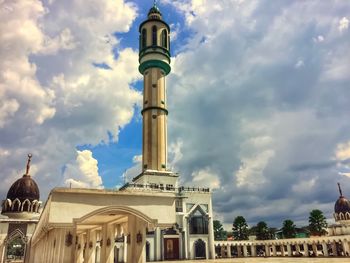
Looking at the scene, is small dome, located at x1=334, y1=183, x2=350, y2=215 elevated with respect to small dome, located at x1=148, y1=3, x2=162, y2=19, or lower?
lower

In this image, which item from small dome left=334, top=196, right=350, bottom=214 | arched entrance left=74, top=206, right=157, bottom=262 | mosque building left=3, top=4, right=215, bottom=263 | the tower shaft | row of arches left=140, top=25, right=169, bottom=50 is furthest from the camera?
small dome left=334, top=196, right=350, bottom=214

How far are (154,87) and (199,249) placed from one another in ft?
87.0

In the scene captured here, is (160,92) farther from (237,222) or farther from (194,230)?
(237,222)

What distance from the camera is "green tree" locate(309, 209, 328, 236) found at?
67875mm

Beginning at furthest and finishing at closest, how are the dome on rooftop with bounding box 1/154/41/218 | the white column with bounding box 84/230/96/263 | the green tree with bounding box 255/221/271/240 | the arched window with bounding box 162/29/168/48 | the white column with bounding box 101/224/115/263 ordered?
the green tree with bounding box 255/221/271/240 < the arched window with bounding box 162/29/168/48 < the dome on rooftop with bounding box 1/154/41/218 < the white column with bounding box 84/230/96/263 < the white column with bounding box 101/224/115/263

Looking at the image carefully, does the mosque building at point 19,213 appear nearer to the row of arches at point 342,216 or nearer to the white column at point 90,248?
the white column at point 90,248

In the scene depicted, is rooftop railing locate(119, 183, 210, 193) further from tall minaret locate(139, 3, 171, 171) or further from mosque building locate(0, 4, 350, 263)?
tall minaret locate(139, 3, 171, 171)

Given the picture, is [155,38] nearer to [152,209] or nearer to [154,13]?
[154,13]

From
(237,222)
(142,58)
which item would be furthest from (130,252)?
(237,222)

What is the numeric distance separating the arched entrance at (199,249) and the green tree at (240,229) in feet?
90.3

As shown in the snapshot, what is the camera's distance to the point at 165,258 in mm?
46750

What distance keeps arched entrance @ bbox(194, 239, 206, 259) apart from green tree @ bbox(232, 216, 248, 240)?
27529 mm

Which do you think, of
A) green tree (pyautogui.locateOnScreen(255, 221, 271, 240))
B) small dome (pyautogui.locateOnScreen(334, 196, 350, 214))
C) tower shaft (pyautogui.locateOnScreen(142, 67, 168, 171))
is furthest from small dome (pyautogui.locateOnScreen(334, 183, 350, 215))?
tower shaft (pyautogui.locateOnScreen(142, 67, 168, 171))

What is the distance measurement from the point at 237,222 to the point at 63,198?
212 feet
